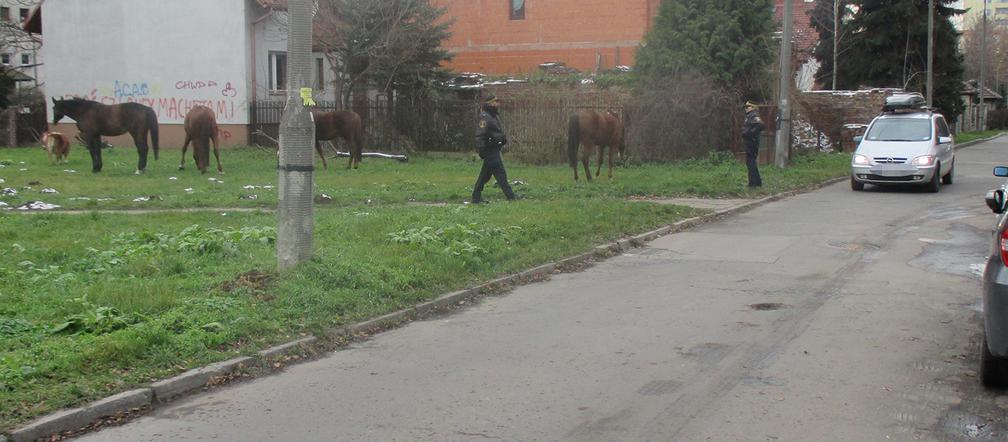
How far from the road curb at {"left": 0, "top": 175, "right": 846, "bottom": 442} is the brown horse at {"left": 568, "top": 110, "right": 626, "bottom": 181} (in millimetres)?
7127

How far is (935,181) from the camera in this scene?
70.4ft

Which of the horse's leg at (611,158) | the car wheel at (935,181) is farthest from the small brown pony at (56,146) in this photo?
the car wheel at (935,181)

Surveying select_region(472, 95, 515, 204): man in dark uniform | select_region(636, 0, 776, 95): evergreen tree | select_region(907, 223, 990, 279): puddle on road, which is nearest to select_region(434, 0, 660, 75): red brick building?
select_region(636, 0, 776, 95): evergreen tree

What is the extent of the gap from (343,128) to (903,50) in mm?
32881

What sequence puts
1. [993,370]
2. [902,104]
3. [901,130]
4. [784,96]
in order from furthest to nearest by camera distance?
[784,96] → [902,104] → [901,130] → [993,370]

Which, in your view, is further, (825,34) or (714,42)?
(825,34)

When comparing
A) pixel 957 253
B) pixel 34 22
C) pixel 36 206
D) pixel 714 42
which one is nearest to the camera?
pixel 957 253

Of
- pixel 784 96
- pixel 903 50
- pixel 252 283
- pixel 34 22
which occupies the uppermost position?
pixel 34 22

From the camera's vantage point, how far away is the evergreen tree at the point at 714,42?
27250mm

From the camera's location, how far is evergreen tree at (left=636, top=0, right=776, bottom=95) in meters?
27.2

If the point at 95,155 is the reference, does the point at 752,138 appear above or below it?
above

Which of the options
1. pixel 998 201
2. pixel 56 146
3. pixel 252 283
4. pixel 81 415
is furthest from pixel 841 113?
pixel 81 415

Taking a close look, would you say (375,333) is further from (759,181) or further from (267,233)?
(759,181)

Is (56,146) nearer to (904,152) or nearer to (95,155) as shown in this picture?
(95,155)
